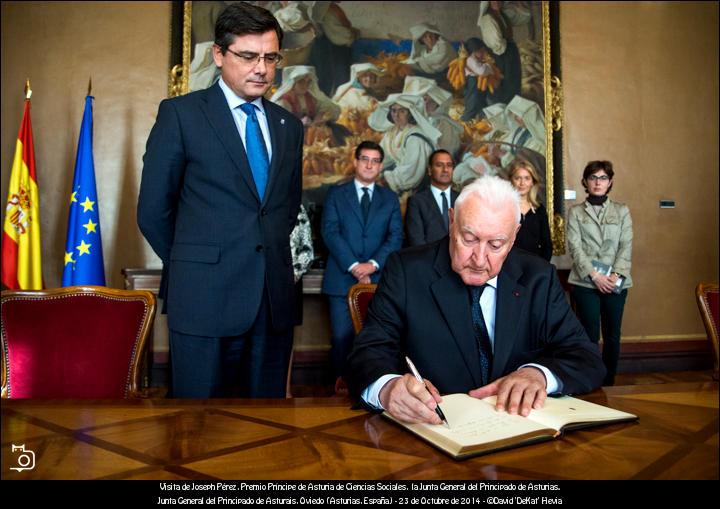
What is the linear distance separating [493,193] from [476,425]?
0.80 m

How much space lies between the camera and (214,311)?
2.23 metres

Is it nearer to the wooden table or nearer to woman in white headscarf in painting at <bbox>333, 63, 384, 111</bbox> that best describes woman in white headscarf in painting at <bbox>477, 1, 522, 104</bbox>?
woman in white headscarf in painting at <bbox>333, 63, 384, 111</bbox>

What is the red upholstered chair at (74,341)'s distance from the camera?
2.11 metres

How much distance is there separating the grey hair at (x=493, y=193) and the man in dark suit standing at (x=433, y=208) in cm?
297

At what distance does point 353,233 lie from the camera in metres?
4.77

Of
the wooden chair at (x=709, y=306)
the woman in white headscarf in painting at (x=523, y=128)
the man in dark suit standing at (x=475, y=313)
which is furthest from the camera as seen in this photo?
the woman in white headscarf in painting at (x=523, y=128)

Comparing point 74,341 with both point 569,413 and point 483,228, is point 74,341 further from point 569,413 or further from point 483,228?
point 569,413

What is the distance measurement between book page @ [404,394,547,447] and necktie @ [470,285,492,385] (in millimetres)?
426

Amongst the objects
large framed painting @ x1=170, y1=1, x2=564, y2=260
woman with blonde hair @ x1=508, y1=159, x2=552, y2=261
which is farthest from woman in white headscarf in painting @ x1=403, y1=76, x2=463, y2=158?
woman with blonde hair @ x1=508, y1=159, x2=552, y2=261

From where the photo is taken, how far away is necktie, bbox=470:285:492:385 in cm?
187

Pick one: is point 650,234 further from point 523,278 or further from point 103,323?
point 103,323

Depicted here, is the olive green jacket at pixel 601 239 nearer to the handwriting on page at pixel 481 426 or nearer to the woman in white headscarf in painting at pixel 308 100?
the woman in white headscarf in painting at pixel 308 100

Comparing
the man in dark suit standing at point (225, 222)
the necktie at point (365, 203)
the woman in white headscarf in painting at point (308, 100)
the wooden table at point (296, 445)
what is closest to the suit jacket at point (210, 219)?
the man in dark suit standing at point (225, 222)
